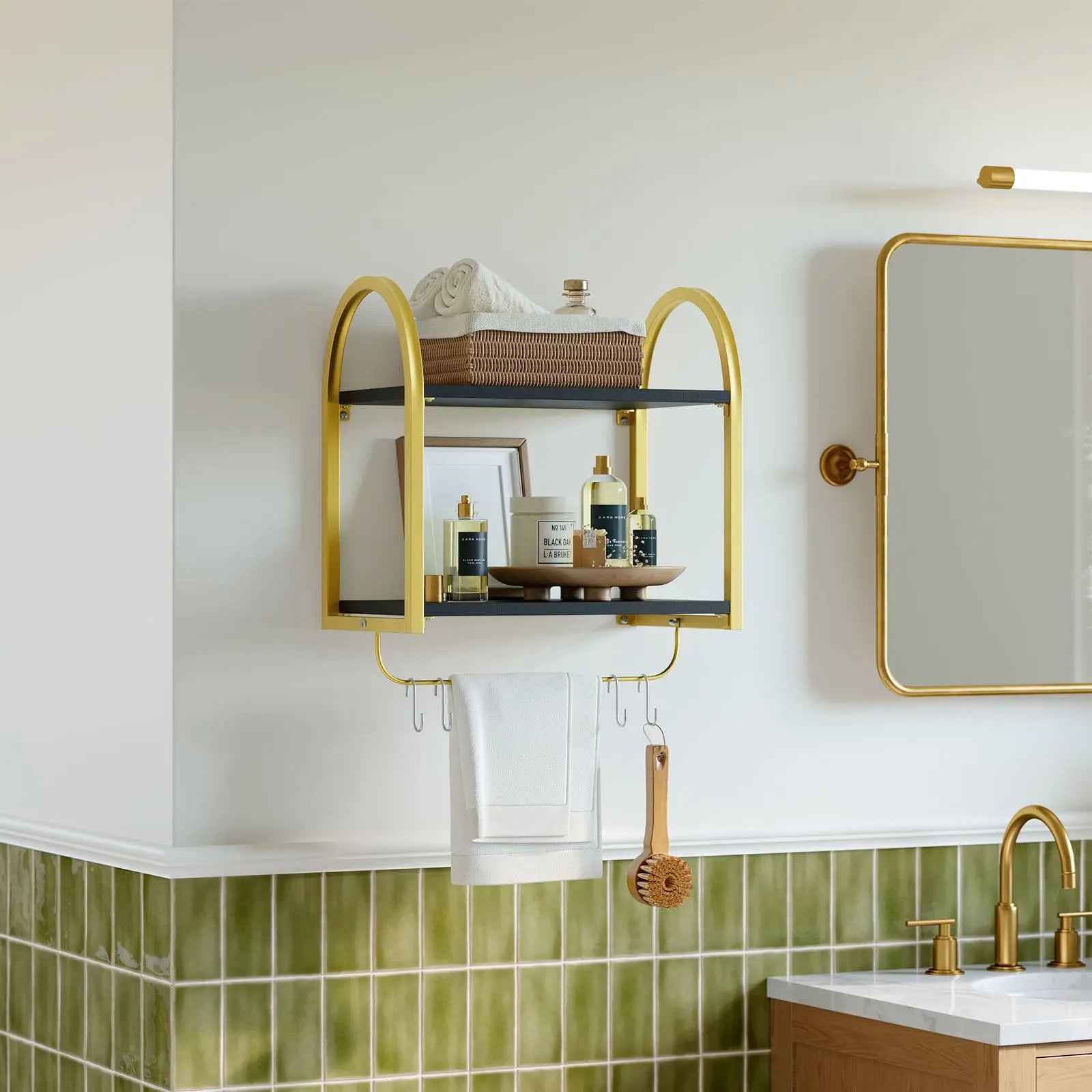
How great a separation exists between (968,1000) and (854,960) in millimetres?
275

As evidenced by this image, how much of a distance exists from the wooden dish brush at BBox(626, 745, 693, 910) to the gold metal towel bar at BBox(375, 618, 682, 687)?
11 centimetres

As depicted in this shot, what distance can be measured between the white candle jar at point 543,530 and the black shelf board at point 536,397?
14 cm

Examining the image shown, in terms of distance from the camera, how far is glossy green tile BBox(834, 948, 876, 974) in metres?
2.59

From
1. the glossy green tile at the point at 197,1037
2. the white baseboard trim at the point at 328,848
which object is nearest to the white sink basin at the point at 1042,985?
the white baseboard trim at the point at 328,848

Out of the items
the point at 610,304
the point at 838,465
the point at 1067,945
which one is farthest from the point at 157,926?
the point at 1067,945

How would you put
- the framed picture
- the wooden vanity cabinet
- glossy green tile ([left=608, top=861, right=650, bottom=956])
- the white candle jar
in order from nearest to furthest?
the wooden vanity cabinet, the white candle jar, the framed picture, glossy green tile ([left=608, top=861, right=650, bottom=956])

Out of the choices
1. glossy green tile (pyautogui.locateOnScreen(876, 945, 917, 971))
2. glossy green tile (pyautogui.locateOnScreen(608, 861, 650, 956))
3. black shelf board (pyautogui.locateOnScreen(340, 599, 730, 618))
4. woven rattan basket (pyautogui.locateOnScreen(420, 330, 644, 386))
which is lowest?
glossy green tile (pyautogui.locateOnScreen(876, 945, 917, 971))

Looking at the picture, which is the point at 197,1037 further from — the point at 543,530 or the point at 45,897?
the point at 543,530

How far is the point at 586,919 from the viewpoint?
8.11 feet

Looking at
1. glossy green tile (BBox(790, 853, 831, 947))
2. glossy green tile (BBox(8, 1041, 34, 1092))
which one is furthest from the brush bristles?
glossy green tile (BBox(8, 1041, 34, 1092))

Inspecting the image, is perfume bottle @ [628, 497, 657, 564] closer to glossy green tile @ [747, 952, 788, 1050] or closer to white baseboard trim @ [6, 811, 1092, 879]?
white baseboard trim @ [6, 811, 1092, 879]

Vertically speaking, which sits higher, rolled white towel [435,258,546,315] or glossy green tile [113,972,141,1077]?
rolled white towel [435,258,546,315]

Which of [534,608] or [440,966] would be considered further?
[440,966]

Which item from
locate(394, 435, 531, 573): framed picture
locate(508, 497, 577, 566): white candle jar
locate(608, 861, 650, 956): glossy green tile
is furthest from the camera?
locate(608, 861, 650, 956): glossy green tile
